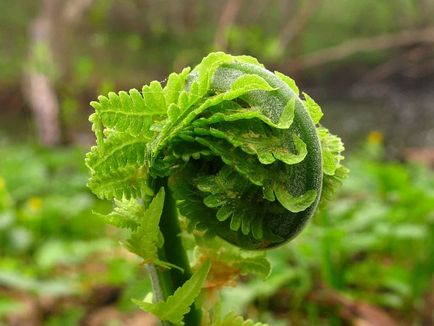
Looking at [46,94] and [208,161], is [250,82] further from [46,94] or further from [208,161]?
[46,94]

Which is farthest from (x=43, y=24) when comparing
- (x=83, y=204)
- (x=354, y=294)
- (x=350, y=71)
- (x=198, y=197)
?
(x=350, y=71)

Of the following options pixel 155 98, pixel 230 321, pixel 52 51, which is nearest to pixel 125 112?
pixel 155 98

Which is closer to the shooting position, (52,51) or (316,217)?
(316,217)

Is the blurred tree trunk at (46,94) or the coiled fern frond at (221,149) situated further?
the blurred tree trunk at (46,94)

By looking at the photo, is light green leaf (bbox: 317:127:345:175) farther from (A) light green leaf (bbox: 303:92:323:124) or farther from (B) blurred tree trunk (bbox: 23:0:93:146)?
(B) blurred tree trunk (bbox: 23:0:93:146)

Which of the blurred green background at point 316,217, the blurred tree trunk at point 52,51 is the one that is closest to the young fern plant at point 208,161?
→ the blurred green background at point 316,217

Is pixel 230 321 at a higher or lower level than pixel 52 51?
lower

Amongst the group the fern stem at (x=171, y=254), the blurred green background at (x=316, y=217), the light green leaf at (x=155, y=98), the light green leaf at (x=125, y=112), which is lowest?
the fern stem at (x=171, y=254)

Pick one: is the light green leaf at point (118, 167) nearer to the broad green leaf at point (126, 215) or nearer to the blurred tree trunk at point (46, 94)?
the broad green leaf at point (126, 215)
